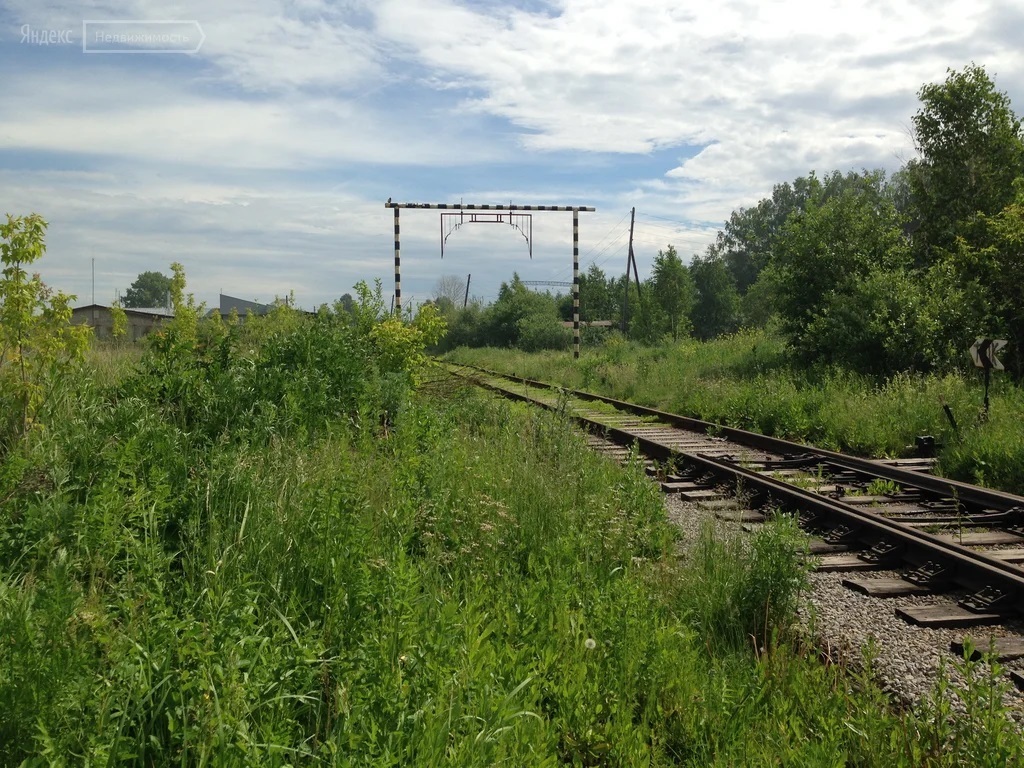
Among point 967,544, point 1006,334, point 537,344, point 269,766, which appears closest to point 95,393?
point 269,766

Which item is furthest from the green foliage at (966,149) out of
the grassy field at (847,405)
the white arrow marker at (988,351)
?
the white arrow marker at (988,351)

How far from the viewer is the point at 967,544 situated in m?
6.56

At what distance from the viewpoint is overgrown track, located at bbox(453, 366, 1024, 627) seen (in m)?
5.47

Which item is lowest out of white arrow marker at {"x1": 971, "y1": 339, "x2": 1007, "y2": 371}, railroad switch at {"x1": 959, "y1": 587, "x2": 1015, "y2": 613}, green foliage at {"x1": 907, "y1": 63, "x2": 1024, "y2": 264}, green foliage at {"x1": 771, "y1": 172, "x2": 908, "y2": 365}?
railroad switch at {"x1": 959, "y1": 587, "x2": 1015, "y2": 613}

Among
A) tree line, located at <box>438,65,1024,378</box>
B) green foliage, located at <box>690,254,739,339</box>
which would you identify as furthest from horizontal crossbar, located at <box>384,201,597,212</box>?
green foliage, located at <box>690,254,739,339</box>

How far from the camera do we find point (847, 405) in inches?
501

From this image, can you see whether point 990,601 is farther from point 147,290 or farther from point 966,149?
point 147,290

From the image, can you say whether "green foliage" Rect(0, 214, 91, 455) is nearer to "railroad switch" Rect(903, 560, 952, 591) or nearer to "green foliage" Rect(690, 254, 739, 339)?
"railroad switch" Rect(903, 560, 952, 591)

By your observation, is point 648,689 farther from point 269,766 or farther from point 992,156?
point 992,156

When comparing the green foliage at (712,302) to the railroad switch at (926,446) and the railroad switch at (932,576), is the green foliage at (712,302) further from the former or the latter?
the railroad switch at (932,576)

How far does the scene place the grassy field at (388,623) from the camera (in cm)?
303

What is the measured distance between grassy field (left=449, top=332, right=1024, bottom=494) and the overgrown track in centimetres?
85

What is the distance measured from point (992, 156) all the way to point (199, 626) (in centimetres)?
2703

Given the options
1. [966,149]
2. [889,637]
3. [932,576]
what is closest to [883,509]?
[932,576]
